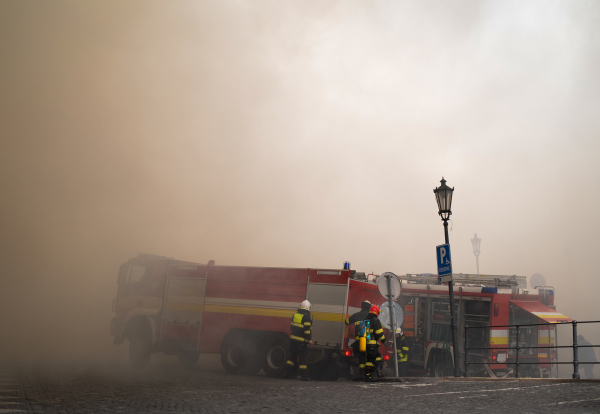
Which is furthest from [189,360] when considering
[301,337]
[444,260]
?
[444,260]

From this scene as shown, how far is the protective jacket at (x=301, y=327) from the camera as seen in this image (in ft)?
31.1

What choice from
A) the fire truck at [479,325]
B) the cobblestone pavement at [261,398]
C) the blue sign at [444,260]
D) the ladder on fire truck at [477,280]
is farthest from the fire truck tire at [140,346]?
the ladder on fire truck at [477,280]

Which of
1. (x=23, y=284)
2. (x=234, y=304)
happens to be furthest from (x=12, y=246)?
(x=234, y=304)

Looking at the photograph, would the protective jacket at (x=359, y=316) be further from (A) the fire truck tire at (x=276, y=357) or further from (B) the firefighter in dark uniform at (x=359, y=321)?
(A) the fire truck tire at (x=276, y=357)

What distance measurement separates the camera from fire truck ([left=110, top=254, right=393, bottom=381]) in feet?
32.7

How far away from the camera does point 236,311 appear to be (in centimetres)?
1104

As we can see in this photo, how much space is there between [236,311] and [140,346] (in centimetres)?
319

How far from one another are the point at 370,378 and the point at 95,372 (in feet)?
18.1

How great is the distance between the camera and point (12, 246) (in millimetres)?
17547

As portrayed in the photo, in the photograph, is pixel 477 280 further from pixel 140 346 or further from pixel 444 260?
pixel 140 346

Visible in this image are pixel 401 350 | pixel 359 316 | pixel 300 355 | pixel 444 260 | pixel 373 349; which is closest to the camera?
pixel 373 349

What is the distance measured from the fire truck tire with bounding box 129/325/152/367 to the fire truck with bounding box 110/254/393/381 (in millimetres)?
25

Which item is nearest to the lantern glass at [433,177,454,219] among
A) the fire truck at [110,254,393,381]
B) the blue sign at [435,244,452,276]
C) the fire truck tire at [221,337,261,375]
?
the blue sign at [435,244,452,276]

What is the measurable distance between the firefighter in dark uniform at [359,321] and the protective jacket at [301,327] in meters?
0.80
